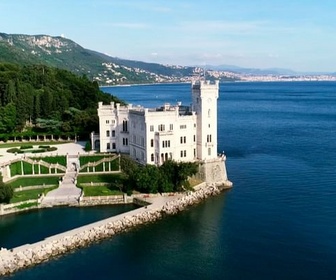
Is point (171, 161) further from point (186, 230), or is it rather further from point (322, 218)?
point (322, 218)

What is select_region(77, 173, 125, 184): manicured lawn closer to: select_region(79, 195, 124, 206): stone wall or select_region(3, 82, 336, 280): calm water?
select_region(79, 195, 124, 206): stone wall

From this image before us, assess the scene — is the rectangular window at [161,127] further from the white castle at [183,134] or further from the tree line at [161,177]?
the tree line at [161,177]

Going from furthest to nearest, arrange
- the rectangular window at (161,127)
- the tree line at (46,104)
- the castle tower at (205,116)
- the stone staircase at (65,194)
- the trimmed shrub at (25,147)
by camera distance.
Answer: the tree line at (46,104), the trimmed shrub at (25,147), the castle tower at (205,116), the rectangular window at (161,127), the stone staircase at (65,194)

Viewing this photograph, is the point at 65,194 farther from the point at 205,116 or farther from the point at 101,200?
the point at 205,116

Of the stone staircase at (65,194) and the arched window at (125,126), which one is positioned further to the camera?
the arched window at (125,126)

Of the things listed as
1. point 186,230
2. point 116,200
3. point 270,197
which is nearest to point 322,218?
point 270,197

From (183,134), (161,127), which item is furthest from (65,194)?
(183,134)

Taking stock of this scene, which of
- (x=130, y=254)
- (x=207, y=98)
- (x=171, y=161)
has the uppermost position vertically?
(x=207, y=98)

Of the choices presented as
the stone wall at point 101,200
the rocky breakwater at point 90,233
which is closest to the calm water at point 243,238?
the rocky breakwater at point 90,233

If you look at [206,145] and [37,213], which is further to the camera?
[206,145]
